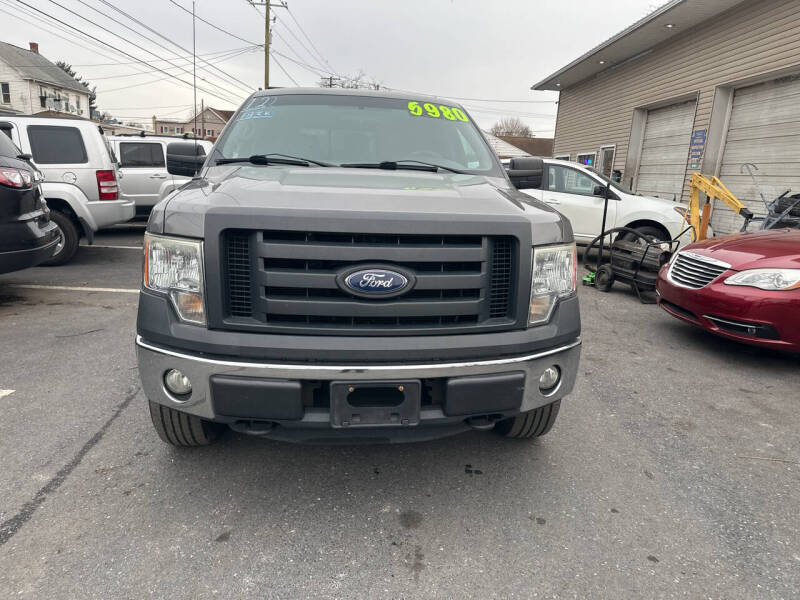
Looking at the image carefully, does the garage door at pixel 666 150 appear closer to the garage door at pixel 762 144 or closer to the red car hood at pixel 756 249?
the garage door at pixel 762 144

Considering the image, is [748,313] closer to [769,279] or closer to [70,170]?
[769,279]

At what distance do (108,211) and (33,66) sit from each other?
167 ft

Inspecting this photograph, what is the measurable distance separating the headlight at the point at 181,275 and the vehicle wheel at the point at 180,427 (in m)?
0.57

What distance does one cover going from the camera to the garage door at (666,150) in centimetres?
1187

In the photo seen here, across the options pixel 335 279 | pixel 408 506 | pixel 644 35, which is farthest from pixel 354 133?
pixel 644 35

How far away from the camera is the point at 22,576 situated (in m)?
1.81

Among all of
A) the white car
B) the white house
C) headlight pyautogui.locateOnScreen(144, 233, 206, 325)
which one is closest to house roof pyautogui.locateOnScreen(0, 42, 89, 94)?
the white house

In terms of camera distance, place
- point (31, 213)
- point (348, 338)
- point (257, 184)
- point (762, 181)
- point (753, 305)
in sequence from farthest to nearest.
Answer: point (762, 181) < point (31, 213) < point (753, 305) < point (257, 184) < point (348, 338)

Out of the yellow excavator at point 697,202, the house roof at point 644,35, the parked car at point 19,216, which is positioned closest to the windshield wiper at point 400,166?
the parked car at point 19,216

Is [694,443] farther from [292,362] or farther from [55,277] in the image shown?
[55,277]

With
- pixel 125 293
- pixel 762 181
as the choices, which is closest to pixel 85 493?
pixel 125 293

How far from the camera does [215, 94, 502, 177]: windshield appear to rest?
9.93 ft

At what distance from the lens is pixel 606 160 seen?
50.5 feet

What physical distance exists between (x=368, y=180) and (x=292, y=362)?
3.25ft
